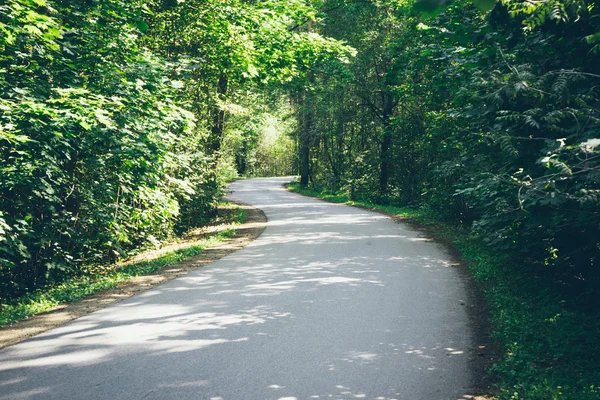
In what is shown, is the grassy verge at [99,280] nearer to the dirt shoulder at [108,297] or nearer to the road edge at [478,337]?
the dirt shoulder at [108,297]

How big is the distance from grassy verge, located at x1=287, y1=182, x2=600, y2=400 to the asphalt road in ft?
1.37

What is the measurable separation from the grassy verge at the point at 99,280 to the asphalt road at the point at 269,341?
118 centimetres

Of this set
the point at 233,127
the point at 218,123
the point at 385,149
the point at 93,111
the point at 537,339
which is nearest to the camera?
the point at 537,339

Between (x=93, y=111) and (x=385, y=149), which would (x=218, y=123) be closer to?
(x=93, y=111)

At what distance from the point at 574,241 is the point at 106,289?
7869 millimetres

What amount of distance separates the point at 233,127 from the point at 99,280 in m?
11.2

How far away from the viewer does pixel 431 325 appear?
5.80 m

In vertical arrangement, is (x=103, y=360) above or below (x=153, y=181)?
below

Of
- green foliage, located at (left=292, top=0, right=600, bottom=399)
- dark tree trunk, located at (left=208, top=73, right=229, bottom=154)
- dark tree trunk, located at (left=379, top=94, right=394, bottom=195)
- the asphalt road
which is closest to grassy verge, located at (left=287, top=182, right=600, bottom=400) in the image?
green foliage, located at (left=292, top=0, right=600, bottom=399)

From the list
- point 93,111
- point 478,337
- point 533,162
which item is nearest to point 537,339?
point 478,337

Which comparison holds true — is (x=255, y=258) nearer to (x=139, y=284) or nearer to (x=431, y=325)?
(x=139, y=284)

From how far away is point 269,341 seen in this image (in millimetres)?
5312

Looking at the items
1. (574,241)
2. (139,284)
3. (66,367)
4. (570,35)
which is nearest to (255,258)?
(139,284)

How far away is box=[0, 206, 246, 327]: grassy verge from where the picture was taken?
696 centimetres
